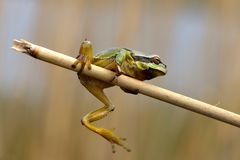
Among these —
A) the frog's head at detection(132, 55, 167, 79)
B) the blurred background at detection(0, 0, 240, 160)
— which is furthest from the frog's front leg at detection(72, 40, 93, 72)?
the blurred background at detection(0, 0, 240, 160)

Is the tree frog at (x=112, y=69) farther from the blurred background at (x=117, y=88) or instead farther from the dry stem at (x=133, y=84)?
the blurred background at (x=117, y=88)

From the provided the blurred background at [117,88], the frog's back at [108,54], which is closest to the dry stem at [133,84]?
the frog's back at [108,54]

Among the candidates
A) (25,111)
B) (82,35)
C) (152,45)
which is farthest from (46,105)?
(152,45)

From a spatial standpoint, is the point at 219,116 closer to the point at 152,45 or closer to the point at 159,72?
the point at 159,72

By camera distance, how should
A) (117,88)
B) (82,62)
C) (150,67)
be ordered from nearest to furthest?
1. (82,62)
2. (150,67)
3. (117,88)

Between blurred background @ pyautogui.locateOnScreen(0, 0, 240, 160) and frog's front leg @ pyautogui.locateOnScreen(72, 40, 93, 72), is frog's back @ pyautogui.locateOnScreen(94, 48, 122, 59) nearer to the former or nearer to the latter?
frog's front leg @ pyautogui.locateOnScreen(72, 40, 93, 72)

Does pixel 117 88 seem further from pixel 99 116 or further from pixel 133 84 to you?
pixel 133 84

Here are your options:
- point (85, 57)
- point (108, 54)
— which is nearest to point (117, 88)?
point (108, 54)
